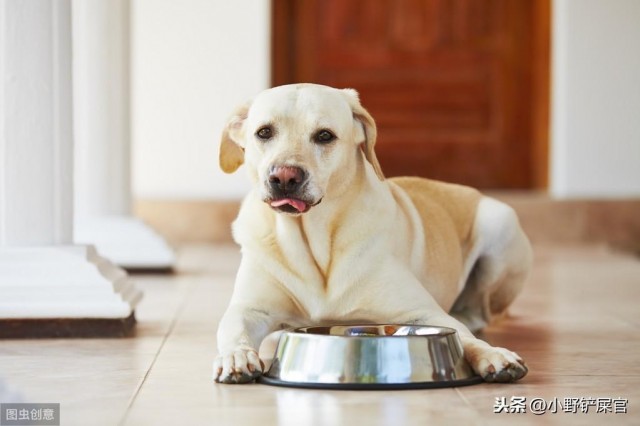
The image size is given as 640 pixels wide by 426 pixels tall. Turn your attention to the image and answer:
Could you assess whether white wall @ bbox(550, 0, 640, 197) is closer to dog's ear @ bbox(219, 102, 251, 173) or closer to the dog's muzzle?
dog's ear @ bbox(219, 102, 251, 173)

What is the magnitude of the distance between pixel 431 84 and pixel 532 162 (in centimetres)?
89

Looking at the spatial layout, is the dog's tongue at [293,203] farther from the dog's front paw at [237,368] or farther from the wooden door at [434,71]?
the wooden door at [434,71]

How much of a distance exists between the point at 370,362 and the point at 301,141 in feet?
1.92

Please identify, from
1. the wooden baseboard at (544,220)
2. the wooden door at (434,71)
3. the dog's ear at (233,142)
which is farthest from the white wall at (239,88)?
the dog's ear at (233,142)

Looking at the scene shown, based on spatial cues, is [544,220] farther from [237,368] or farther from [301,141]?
[237,368]

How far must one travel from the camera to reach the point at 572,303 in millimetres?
4320

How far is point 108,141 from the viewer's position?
18.5 feet

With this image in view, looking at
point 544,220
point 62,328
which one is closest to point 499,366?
point 62,328

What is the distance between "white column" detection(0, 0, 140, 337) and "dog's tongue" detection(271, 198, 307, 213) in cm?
90

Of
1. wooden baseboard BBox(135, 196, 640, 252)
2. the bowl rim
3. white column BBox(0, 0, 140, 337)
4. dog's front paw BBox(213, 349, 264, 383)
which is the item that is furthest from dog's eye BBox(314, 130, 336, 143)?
wooden baseboard BBox(135, 196, 640, 252)

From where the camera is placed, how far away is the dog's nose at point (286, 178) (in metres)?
2.64

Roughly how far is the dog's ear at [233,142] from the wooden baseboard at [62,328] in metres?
0.65

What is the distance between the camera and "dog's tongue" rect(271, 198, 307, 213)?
8.81 feet

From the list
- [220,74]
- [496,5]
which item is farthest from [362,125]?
[496,5]
